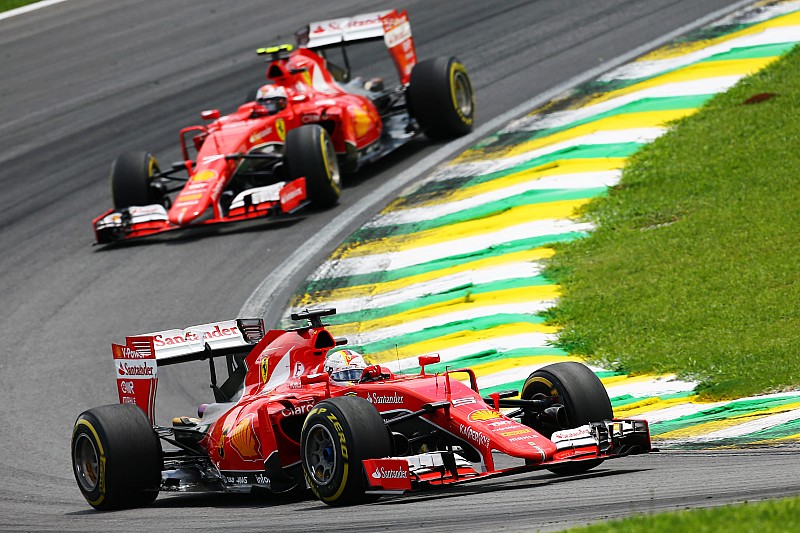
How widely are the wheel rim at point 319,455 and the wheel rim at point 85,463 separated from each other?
6.82ft

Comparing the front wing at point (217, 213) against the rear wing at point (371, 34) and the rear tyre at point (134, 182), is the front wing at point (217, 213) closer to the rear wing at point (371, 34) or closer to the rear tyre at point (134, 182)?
the rear tyre at point (134, 182)

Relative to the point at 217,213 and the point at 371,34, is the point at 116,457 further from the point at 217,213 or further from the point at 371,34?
the point at 371,34

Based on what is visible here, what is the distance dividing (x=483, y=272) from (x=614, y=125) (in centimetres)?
443

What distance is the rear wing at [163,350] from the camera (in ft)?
33.4

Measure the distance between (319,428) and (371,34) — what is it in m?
11.6

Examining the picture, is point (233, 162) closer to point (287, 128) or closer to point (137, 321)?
point (287, 128)

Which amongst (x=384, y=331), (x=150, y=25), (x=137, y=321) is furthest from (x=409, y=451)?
(x=150, y=25)

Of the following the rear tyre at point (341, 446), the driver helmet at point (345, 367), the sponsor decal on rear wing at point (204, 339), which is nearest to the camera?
the rear tyre at point (341, 446)

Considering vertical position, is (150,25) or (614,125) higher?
(150,25)

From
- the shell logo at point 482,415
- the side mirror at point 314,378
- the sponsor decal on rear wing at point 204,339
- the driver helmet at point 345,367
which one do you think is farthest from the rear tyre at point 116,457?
the shell logo at point 482,415

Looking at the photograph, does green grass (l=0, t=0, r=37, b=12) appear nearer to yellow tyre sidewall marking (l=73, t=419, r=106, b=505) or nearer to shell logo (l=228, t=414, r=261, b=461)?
yellow tyre sidewall marking (l=73, t=419, r=106, b=505)

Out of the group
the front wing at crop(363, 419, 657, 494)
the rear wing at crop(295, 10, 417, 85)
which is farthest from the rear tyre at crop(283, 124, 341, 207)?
the front wing at crop(363, 419, 657, 494)

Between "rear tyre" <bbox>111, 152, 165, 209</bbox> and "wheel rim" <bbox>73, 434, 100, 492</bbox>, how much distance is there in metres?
8.40

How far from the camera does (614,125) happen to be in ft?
55.7
